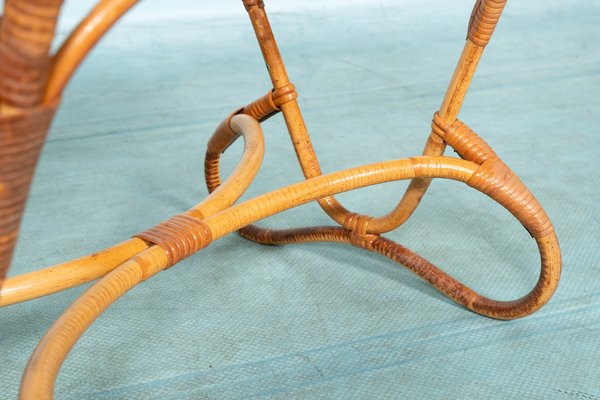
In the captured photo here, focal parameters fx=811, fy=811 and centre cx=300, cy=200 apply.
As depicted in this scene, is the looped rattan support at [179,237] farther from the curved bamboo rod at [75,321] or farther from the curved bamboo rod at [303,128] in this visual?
the curved bamboo rod at [303,128]

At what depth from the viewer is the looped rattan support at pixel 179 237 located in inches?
34.0

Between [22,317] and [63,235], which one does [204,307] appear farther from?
[63,235]

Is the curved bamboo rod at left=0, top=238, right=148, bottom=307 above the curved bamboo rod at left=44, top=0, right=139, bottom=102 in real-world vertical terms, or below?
below

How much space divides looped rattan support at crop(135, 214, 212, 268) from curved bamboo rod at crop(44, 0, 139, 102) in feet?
1.28

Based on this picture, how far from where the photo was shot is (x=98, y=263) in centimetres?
85

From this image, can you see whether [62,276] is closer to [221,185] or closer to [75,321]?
[75,321]

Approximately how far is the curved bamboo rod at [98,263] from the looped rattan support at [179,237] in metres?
0.02

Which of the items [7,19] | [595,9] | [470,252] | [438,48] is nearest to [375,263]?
[470,252]

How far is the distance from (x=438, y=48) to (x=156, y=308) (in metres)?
1.67

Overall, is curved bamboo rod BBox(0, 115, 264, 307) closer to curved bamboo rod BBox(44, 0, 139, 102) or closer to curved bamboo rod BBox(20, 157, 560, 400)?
curved bamboo rod BBox(20, 157, 560, 400)

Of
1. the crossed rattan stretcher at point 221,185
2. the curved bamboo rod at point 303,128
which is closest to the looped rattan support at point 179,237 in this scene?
the crossed rattan stretcher at point 221,185

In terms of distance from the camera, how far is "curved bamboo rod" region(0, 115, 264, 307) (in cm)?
81

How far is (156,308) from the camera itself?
3.76 feet

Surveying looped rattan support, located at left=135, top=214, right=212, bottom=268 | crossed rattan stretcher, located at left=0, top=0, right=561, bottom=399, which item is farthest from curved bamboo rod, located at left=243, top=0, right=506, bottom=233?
looped rattan support, located at left=135, top=214, right=212, bottom=268
